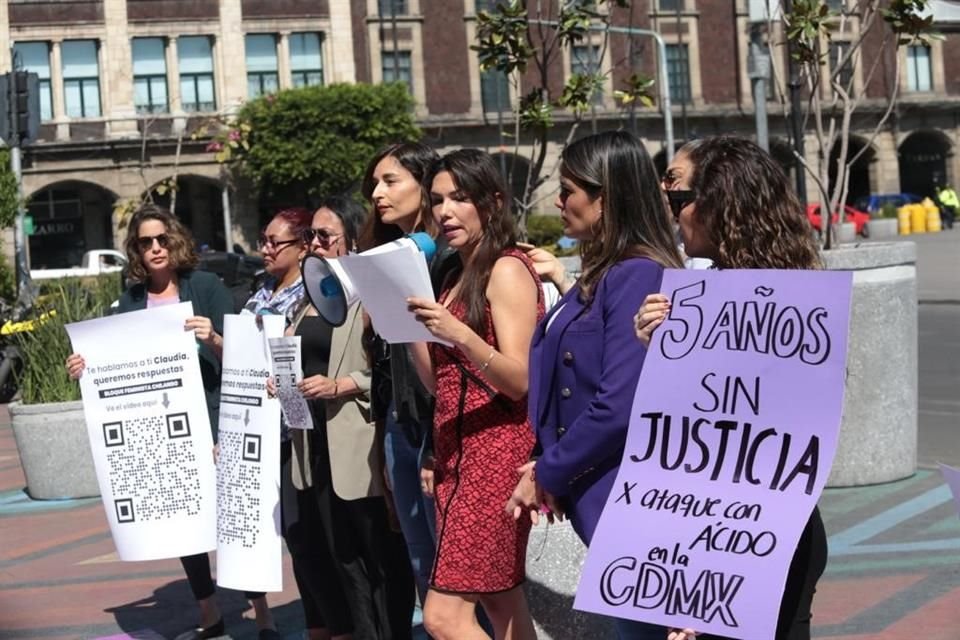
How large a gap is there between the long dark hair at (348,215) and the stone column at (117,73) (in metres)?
46.8

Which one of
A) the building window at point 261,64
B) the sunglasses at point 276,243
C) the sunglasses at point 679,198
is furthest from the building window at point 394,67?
the sunglasses at point 679,198

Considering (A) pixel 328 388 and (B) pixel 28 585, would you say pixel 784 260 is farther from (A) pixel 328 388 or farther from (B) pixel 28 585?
(B) pixel 28 585

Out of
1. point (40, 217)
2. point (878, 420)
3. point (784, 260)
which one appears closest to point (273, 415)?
point (784, 260)

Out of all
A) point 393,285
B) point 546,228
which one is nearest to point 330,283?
point 393,285

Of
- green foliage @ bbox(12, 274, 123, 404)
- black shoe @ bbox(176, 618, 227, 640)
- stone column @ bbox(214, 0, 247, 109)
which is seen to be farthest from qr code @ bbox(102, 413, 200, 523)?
stone column @ bbox(214, 0, 247, 109)

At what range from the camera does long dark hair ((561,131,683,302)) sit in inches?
153

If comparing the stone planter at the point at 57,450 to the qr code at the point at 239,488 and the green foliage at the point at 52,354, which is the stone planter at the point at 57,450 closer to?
the green foliage at the point at 52,354

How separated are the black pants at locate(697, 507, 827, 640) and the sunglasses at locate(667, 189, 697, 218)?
0.75m

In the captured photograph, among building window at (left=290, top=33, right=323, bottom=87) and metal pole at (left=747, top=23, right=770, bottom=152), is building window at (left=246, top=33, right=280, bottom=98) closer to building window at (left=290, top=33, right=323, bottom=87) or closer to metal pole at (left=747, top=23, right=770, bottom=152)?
building window at (left=290, top=33, right=323, bottom=87)

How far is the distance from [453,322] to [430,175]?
68 cm

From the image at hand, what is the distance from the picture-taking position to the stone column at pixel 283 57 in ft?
175

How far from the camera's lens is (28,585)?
7938 mm

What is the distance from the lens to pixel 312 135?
5003cm

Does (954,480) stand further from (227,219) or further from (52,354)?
(227,219)
